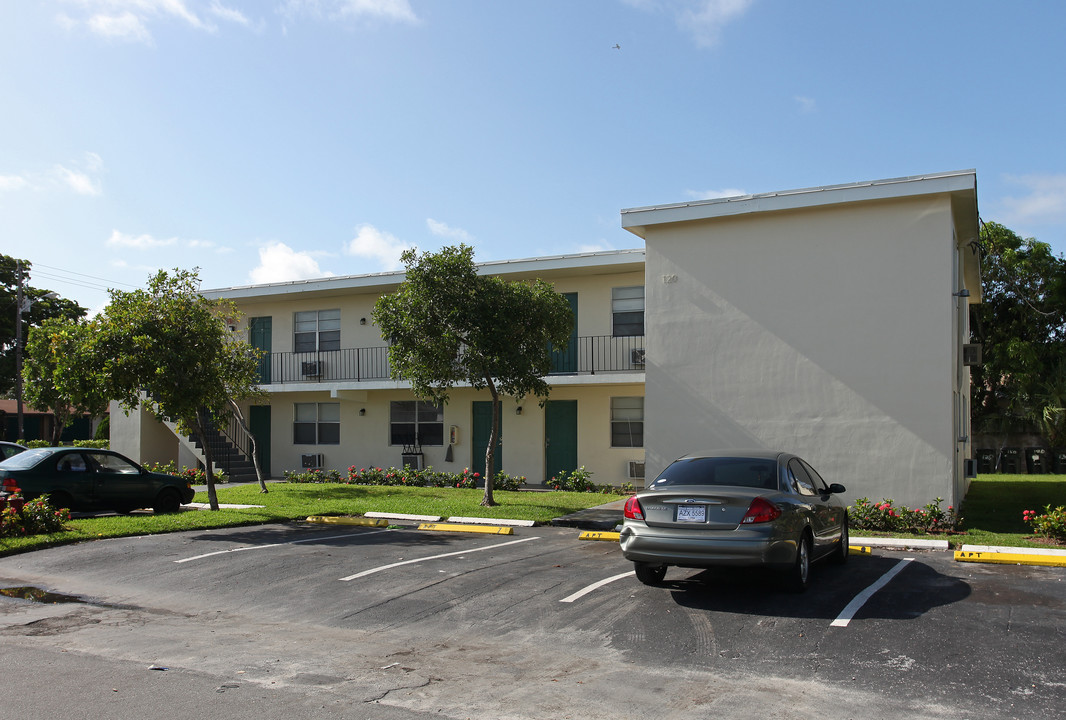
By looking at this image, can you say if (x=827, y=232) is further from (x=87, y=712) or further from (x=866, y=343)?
(x=87, y=712)

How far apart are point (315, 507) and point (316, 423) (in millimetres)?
9321

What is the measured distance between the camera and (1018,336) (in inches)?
1217

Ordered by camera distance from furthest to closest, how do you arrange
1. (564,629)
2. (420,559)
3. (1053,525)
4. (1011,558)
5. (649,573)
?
1. (1053,525)
2. (420,559)
3. (1011,558)
4. (649,573)
5. (564,629)

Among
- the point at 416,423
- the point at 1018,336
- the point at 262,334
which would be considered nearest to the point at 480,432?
the point at 416,423

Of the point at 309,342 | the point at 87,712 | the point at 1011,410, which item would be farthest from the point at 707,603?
the point at 1011,410

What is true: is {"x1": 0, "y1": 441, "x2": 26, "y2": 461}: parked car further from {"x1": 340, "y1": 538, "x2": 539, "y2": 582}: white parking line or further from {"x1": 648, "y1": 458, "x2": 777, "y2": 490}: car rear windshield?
{"x1": 648, "y1": 458, "x2": 777, "y2": 490}: car rear windshield

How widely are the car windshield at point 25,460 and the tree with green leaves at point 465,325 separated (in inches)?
256

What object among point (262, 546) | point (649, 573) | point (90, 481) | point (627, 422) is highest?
point (627, 422)

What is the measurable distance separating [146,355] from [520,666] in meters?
10.6

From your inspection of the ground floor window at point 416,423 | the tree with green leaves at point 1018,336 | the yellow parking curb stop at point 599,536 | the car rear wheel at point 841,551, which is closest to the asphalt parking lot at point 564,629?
the car rear wheel at point 841,551

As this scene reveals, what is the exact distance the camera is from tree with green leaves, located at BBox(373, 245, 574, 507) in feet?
50.5

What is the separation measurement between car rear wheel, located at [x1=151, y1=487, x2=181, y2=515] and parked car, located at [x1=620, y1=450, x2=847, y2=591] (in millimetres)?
11439

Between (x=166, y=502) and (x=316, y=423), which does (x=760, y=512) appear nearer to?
(x=166, y=502)

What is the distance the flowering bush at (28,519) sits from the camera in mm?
12117
